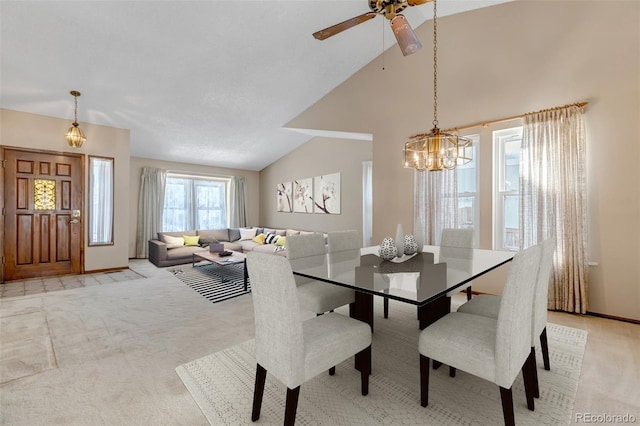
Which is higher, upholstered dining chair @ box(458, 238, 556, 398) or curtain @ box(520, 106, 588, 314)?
curtain @ box(520, 106, 588, 314)

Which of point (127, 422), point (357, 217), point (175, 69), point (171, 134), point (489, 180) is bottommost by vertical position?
point (127, 422)

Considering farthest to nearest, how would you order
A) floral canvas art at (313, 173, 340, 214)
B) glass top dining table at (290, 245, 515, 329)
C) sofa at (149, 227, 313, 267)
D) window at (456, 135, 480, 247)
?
1. floral canvas art at (313, 173, 340, 214)
2. sofa at (149, 227, 313, 267)
3. window at (456, 135, 480, 247)
4. glass top dining table at (290, 245, 515, 329)

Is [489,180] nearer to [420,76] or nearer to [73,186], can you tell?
[420,76]

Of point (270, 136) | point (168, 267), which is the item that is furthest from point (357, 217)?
point (168, 267)

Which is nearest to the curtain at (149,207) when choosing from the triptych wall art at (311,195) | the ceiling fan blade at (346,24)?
the triptych wall art at (311,195)

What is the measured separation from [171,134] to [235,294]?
3533 mm

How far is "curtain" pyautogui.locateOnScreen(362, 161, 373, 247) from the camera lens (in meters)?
5.55

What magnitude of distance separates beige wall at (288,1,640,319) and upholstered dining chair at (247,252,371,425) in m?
2.81

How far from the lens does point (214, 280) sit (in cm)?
450

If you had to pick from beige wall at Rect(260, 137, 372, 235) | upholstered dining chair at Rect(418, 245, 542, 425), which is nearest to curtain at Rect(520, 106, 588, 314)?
upholstered dining chair at Rect(418, 245, 542, 425)

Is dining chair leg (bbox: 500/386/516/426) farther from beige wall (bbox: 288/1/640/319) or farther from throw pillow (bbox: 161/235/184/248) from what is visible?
throw pillow (bbox: 161/235/184/248)

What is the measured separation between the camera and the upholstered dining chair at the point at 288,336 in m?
1.32

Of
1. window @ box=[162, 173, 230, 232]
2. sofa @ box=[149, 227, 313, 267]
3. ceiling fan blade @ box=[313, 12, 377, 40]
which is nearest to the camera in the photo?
ceiling fan blade @ box=[313, 12, 377, 40]

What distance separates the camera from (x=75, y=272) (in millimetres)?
4754
